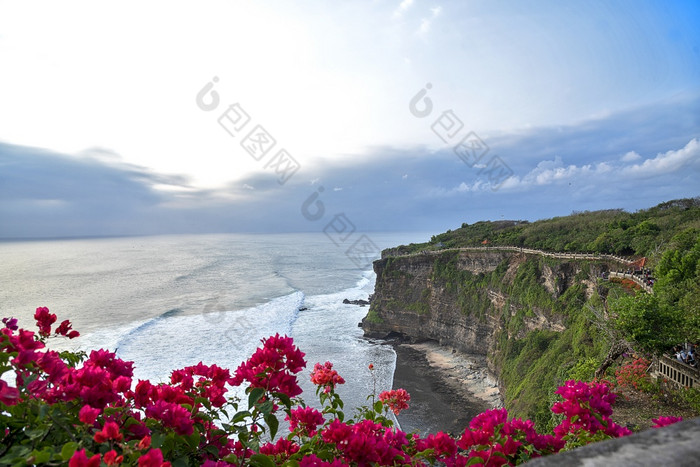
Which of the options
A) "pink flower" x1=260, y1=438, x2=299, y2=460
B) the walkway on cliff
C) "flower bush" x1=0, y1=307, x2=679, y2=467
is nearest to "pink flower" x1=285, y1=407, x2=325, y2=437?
"flower bush" x1=0, y1=307, x2=679, y2=467

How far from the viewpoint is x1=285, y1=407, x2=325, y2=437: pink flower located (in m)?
3.35

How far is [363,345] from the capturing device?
37219 mm

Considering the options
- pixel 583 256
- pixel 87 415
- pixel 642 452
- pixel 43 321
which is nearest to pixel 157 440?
pixel 87 415

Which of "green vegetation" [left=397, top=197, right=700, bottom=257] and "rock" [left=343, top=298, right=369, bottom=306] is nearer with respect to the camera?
"green vegetation" [left=397, top=197, right=700, bottom=257]

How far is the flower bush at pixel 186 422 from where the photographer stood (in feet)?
6.70

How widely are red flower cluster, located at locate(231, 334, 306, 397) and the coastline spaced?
59.8 ft

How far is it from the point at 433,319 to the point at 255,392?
39.1 m

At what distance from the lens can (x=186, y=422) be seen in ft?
7.35

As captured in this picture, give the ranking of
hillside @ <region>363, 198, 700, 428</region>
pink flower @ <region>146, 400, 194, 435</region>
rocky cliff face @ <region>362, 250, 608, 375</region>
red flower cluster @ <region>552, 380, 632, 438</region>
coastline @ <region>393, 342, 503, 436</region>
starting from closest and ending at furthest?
pink flower @ <region>146, 400, 194, 435</region>
red flower cluster @ <region>552, 380, 632, 438</region>
hillside @ <region>363, 198, 700, 428</region>
coastline @ <region>393, 342, 503, 436</region>
rocky cliff face @ <region>362, 250, 608, 375</region>

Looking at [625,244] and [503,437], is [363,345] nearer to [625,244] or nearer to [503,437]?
[625,244]

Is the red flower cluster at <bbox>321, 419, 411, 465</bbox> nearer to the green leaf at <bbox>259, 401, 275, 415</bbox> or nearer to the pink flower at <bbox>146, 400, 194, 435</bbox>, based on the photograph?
the green leaf at <bbox>259, 401, 275, 415</bbox>

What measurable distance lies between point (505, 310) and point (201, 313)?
110 feet

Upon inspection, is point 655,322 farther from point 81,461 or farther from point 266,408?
point 81,461

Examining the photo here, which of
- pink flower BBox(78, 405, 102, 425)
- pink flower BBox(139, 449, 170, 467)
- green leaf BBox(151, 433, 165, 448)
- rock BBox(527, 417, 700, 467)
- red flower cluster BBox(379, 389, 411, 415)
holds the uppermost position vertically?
pink flower BBox(78, 405, 102, 425)
